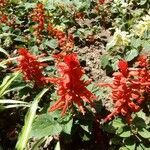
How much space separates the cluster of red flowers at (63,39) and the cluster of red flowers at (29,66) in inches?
34.5

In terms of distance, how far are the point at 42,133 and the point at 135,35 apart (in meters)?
2.09

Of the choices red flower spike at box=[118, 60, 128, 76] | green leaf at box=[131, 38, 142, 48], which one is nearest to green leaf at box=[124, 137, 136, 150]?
red flower spike at box=[118, 60, 128, 76]

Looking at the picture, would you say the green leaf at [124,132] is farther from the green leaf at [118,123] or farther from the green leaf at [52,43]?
the green leaf at [52,43]

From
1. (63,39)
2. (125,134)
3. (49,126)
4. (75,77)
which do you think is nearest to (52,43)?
(63,39)

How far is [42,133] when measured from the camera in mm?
3002

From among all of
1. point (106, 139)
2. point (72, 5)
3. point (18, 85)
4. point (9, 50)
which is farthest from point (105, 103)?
point (72, 5)

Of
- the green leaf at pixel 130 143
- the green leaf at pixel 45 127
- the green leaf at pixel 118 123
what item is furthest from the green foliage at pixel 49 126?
the green leaf at pixel 130 143

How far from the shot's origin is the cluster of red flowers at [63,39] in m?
4.32

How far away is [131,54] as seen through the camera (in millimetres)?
4223

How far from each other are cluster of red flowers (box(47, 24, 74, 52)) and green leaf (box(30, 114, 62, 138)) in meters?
1.34

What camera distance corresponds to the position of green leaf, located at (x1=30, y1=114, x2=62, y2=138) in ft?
9.86

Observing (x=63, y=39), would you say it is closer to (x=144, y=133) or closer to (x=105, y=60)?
(x=105, y=60)

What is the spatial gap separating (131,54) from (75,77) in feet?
5.18

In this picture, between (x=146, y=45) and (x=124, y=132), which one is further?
(x=146, y=45)
